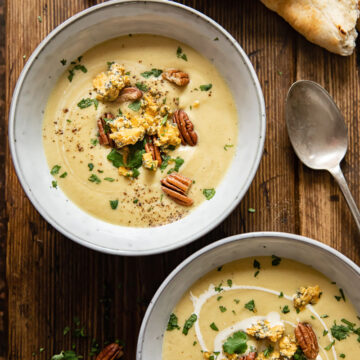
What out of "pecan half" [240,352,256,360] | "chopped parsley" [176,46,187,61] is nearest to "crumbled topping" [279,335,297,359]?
"pecan half" [240,352,256,360]

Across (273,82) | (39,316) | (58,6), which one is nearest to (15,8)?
(58,6)

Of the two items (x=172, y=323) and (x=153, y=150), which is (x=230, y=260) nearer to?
(x=172, y=323)

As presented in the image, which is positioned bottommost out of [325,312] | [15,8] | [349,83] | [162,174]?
[325,312]

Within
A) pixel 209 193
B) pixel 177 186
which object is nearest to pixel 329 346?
pixel 209 193

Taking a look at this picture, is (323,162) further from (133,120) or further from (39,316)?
(39,316)

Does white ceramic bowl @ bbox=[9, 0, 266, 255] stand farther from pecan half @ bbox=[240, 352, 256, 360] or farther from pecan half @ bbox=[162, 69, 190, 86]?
pecan half @ bbox=[240, 352, 256, 360]

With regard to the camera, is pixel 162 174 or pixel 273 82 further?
pixel 273 82

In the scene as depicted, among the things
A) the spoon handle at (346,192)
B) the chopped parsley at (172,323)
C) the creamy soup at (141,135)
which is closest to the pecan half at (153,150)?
the creamy soup at (141,135)
